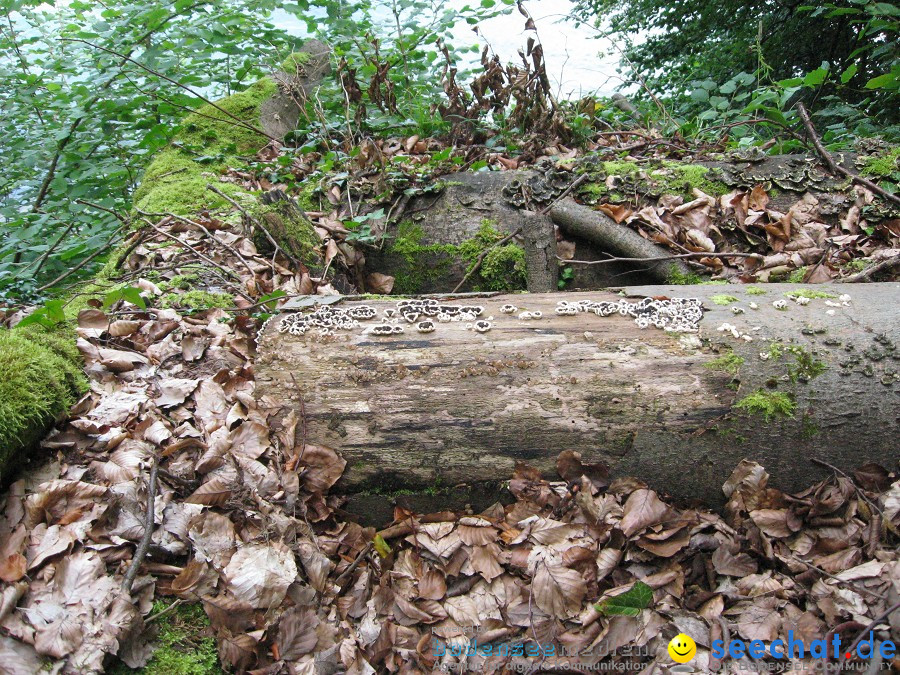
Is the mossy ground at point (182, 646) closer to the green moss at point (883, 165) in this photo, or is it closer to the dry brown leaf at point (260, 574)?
the dry brown leaf at point (260, 574)

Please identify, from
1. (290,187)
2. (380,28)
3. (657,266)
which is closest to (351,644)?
(657,266)

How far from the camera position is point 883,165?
441cm

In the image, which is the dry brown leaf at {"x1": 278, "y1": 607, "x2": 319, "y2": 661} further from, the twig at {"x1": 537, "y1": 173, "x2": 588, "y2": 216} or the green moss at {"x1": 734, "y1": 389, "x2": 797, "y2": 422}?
the twig at {"x1": 537, "y1": 173, "x2": 588, "y2": 216}

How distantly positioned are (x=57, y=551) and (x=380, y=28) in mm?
7089

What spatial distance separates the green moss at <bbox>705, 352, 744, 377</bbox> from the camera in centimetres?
242

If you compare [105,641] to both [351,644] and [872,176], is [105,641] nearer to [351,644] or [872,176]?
[351,644]

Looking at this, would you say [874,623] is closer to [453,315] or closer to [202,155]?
[453,315]

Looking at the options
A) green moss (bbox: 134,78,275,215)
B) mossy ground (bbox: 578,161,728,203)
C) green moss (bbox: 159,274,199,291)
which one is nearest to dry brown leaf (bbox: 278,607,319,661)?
green moss (bbox: 159,274,199,291)

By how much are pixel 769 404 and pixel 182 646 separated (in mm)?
2526

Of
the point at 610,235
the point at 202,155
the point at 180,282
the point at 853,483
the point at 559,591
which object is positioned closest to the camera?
the point at 559,591

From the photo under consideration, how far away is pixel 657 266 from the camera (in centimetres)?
423

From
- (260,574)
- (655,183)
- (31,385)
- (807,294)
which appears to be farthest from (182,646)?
(655,183)

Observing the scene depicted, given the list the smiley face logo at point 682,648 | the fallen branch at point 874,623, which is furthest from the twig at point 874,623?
the smiley face logo at point 682,648

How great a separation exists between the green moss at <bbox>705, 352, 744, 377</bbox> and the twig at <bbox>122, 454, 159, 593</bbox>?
242 centimetres
